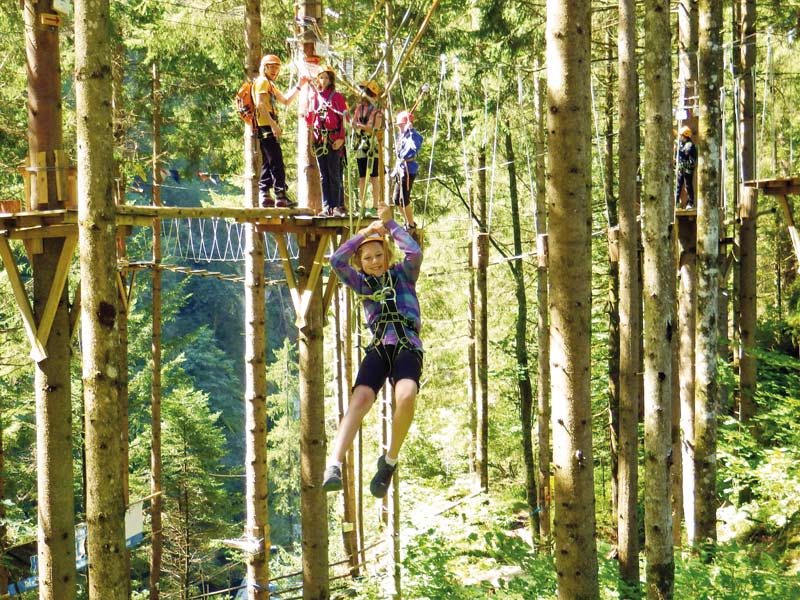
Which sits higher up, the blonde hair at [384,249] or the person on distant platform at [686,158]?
the person on distant platform at [686,158]

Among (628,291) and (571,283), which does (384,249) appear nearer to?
(571,283)

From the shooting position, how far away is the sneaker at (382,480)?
4.06m

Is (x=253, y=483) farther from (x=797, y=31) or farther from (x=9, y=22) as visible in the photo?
(x=797, y=31)

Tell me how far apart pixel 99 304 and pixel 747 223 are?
872cm

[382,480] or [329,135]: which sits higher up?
[329,135]

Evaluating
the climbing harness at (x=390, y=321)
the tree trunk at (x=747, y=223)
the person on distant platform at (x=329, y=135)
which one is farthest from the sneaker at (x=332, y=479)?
the tree trunk at (x=747, y=223)

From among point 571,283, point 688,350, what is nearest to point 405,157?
point 688,350

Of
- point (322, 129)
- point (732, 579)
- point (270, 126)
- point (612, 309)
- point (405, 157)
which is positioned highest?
point (270, 126)

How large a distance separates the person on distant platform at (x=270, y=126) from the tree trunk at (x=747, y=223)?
6130 millimetres

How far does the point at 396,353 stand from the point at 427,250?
1331 cm

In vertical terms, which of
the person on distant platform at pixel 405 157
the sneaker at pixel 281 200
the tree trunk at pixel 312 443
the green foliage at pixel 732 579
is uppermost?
the person on distant platform at pixel 405 157

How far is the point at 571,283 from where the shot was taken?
3.87 metres

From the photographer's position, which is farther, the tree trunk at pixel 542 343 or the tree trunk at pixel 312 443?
the tree trunk at pixel 542 343

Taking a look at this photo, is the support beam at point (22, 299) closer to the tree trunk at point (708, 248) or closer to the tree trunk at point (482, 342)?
the tree trunk at point (708, 248)
